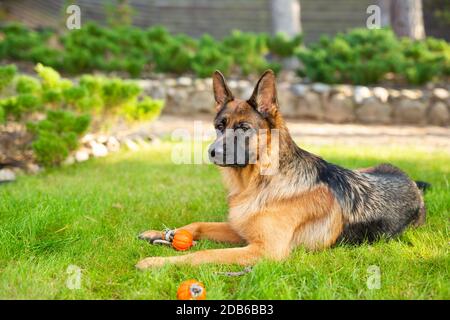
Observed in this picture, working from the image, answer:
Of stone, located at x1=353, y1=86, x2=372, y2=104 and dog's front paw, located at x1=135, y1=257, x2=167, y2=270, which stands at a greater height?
stone, located at x1=353, y1=86, x2=372, y2=104

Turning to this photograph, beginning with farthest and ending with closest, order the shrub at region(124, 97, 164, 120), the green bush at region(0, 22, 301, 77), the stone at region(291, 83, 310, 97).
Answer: the green bush at region(0, 22, 301, 77)
the stone at region(291, 83, 310, 97)
the shrub at region(124, 97, 164, 120)

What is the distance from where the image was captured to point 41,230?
15.3 feet

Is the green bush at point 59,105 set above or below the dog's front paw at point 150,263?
above

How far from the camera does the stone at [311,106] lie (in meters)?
11.9

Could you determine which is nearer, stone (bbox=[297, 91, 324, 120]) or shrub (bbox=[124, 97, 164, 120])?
shrub (bbox=[124, 97, 164, 120])

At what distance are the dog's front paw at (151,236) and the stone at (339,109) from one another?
25.0ft

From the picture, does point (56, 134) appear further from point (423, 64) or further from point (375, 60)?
point (423, 64)

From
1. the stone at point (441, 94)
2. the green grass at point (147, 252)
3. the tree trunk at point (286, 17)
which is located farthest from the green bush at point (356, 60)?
the green grass at point (147, 252)

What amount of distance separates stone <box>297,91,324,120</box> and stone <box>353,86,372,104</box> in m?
0.75

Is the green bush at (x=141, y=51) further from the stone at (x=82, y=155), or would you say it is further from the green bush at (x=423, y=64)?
the stone at (x=82, y=155)

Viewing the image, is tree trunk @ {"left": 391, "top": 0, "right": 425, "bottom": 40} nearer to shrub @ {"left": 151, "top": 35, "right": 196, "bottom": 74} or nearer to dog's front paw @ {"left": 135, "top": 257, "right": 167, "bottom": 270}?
shrub @ {"left": 151, "top": 35, "right": 196, "bottom": 74}

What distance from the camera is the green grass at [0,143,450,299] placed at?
3717mm

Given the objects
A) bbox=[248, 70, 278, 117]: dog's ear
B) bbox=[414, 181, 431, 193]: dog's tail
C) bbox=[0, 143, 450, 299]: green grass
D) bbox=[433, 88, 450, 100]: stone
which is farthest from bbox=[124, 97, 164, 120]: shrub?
bbox=[433, 88, 450, 100]: stone
